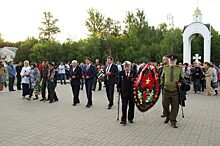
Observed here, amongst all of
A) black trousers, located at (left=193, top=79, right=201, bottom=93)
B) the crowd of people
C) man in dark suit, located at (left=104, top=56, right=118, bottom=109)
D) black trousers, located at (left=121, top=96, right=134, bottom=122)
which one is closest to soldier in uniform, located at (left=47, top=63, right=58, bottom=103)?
the crowd of people

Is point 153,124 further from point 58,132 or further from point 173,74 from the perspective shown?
point 58,132

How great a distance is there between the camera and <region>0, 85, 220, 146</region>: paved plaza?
253 inches

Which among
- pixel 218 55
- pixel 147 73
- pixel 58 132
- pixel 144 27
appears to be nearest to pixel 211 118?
pixel 147 73

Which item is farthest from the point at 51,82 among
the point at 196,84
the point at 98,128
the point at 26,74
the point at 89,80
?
the point at 196,84

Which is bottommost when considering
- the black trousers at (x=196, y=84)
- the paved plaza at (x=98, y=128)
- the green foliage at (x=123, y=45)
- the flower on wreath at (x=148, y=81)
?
the paved plaza at (x=98, y=128)

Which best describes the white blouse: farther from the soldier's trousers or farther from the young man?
the soldier's trousers

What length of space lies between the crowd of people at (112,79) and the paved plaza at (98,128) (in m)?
0.52

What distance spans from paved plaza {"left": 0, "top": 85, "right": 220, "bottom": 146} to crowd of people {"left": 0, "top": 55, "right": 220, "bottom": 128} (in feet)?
1.72

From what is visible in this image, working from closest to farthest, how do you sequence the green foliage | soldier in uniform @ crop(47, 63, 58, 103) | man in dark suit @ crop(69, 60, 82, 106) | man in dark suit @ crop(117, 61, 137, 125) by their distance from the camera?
1. man in dark suit @ crop(117, 61, 137, 125)
2. man in dark suit @ crop(69, 60, 82, 106)
3. soldier in uniform @ crop(47, 63, 58, 103)
4. the green foliage

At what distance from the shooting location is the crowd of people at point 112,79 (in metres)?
7.98

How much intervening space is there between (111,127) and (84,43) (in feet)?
117

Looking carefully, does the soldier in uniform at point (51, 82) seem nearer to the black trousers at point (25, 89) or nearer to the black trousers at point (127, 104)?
the black trousers at point (25, 89)

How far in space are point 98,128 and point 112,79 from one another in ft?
12.5

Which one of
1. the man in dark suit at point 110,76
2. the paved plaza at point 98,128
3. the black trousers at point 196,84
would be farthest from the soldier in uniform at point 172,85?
the black trousers at point 196,84
